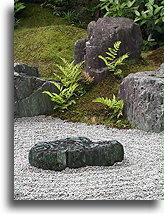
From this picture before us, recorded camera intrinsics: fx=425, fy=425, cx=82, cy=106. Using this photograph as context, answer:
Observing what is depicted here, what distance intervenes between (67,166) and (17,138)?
2.34 feet

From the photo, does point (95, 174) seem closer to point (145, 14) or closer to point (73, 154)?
point (73, 154)

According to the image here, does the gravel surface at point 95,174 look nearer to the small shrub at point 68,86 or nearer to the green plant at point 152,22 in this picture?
the small shrub at point 68,86

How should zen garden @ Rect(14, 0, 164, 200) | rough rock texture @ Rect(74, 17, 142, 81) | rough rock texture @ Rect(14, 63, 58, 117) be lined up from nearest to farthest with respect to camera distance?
1. zen garden @ Rect(14, 0, 164, 200)
2. rough rock texture @ Rect(14, 63, 58, 117)
3. rough rock texture @ Rect(74, 17, 142, 81)

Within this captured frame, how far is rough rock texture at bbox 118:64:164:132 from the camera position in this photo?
145 inches

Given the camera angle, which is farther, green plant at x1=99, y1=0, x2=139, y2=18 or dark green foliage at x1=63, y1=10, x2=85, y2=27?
green plant at x1=99, y1=0, x2=139, y2=18

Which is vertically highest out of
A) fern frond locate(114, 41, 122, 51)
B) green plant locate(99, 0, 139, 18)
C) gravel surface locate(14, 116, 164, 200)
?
green plant locate(99, 0, 139, 18)

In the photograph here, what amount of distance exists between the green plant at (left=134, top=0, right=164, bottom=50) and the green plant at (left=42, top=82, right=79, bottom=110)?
47.5 inches

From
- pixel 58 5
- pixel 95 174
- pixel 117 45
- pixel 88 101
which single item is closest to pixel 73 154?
pixel 95 174

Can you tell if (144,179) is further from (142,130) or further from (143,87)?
(143,87)

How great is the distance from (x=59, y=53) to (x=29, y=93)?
2.74ft

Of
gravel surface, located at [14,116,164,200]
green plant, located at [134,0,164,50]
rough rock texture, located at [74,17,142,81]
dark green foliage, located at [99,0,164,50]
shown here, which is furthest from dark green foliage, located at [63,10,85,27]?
gravel surface, located at [14,116,164,200]

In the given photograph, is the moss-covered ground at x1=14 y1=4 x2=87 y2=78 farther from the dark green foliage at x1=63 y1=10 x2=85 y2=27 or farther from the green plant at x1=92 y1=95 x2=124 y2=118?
the green plant at x1=92 y1=95 x2=124 y2=118

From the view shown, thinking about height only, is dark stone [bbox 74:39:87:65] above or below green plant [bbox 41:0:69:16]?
below

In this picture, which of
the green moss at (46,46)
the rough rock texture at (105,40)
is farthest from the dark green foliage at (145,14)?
the green moss at (46,46)
